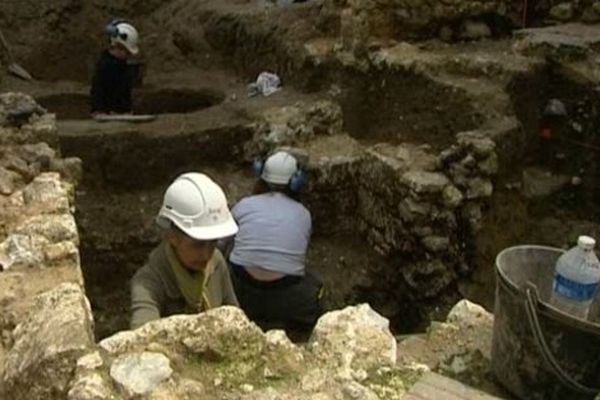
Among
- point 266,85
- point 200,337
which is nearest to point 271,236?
point 200,337

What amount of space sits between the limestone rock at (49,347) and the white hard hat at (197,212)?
62cm

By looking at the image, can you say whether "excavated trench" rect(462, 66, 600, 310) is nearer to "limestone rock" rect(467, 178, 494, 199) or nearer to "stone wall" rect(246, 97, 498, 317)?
"limestone rock" rect(467, 178, 494, 199)

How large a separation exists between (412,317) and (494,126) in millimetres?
1510

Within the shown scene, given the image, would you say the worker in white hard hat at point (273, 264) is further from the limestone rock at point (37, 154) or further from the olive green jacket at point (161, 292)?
the olive green jacket at point (161, 292)

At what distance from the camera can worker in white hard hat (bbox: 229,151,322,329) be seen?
16.8 ft

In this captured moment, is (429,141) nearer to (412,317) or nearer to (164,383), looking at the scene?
(412,317)

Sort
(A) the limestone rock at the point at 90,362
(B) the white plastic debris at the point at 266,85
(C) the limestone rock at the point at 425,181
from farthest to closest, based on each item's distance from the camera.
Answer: (B) the white plastic debris at the point at 266,85 < (C) the limestone rock at the point at 425,181 < (A) the limestone rock at the point at 90,362

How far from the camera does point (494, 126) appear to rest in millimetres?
6367

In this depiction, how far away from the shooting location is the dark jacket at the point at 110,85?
761 cm

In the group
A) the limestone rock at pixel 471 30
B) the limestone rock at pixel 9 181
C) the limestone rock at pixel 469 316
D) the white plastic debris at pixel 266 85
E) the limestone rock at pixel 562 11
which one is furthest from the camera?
the white plastic debris at pixel 266 85

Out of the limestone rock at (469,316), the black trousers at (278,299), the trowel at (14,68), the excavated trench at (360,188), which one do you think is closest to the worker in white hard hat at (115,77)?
the excavated trench at (360,188)

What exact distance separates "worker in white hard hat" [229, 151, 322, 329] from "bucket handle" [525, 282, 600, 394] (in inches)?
99.0


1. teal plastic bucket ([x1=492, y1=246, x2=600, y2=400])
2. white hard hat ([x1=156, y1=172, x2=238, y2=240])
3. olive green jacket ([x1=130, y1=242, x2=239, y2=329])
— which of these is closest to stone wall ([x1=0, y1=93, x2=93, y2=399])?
olive green jacket ([x1=130, y1=242, x2=239, y2=329])

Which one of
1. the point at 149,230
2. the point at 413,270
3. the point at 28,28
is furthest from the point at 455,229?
the point at 28,28
